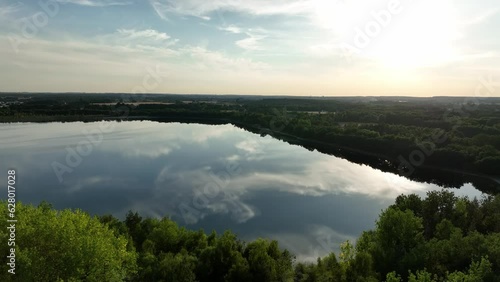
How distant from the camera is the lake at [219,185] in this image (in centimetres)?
4769

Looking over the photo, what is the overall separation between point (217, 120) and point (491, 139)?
12268 cm

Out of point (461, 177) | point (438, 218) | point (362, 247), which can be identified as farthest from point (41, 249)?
point (461, 177)

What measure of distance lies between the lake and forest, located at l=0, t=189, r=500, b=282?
32.0ft

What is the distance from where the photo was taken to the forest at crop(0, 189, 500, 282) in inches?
822

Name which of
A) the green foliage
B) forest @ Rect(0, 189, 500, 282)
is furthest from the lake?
the green foliage

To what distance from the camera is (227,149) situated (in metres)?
103

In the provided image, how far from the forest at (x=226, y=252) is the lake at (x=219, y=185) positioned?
9.76 m

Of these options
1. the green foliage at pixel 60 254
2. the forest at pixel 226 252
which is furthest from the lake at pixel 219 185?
the green foliage at pixel 60 254

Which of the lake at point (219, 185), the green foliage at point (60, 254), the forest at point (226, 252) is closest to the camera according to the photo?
the green foliage at point (60, 254)

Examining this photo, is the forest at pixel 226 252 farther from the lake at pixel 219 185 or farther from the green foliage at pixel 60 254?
the lake at pixel 219 185

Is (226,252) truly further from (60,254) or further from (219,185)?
(219,185)

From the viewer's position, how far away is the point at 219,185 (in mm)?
66500

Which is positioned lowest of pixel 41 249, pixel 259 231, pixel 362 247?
pixel 259 231

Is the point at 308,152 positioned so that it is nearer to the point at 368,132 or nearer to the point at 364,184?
the point at 368,132
